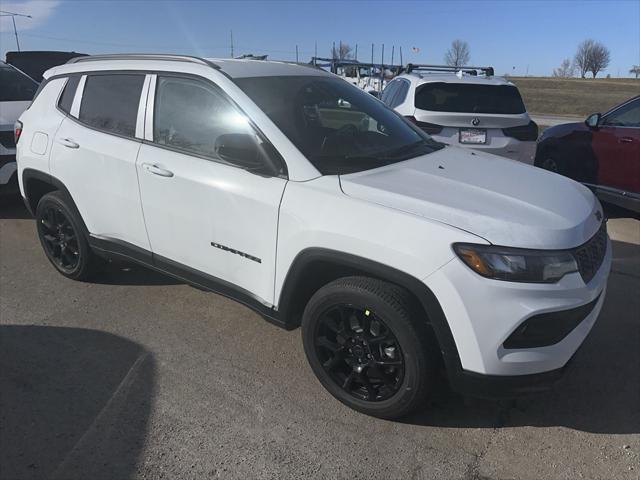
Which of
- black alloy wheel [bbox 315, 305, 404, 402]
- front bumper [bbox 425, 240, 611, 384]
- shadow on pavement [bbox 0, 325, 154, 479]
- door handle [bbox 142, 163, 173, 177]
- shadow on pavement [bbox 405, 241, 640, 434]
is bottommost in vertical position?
shadow on pavement [bbox 405, 241, 640, 434]

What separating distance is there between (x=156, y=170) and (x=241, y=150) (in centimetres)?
76

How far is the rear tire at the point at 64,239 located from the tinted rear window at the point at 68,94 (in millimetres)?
699

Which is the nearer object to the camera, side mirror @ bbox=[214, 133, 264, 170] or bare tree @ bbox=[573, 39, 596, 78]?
side mirror @ bbox=[214, 133, 264, 170]

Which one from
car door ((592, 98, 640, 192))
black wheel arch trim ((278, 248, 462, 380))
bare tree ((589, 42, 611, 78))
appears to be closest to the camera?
black wheel arch trim ((278, 248, 462, 380))

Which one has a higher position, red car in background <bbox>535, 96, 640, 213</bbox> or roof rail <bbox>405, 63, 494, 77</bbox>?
roof rail <bbox>405, 63, 494, 77</bbox>

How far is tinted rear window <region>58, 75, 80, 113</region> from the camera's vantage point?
Result: 13.7 ft

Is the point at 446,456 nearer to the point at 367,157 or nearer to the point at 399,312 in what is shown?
the point at 399,312

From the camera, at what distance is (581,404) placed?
3.03 metres

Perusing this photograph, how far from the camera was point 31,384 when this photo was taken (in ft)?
10.3

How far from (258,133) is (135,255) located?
4.80 ft

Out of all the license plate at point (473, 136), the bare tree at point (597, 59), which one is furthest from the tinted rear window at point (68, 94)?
the bare tree at point (597, 59)

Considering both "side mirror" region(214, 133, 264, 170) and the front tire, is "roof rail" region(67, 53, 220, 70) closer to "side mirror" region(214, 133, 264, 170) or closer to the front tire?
"side mirror" region(214, 133, 264, 170)

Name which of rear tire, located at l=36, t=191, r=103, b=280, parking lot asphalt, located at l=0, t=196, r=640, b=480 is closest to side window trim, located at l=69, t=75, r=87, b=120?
rear tire, located at l=36, t=191, r=103, b=280

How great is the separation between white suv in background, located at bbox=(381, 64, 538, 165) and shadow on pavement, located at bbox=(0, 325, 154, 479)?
171 inches
